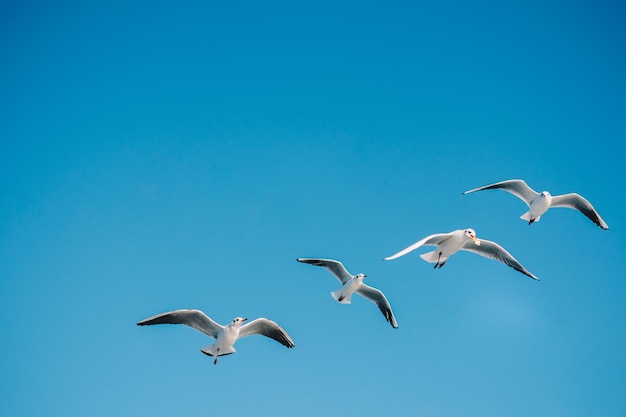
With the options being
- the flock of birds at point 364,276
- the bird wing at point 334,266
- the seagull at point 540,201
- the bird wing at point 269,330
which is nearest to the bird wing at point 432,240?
the flock of birds at point 364,276

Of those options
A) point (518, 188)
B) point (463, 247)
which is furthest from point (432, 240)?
point (518, 188)

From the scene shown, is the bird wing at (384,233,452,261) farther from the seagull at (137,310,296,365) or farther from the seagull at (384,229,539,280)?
the seagull at (137,310,296,365)

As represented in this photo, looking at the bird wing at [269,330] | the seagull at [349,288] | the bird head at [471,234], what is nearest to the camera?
the bird head at [471,234]

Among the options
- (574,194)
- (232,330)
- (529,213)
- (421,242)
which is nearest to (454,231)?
(421,242)

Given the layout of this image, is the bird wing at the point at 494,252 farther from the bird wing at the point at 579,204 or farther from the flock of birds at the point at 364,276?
the bird wing at the point at 579,204

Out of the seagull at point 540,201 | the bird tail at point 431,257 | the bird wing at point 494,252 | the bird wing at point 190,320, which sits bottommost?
the bird wing at point 190,320

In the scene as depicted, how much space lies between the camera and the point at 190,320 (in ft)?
47.6

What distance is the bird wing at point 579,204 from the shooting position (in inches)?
658

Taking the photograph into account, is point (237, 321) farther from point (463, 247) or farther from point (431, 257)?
point (463, 247)

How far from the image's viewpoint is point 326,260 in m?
16.0

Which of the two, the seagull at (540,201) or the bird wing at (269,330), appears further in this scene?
the seagull at (540,201)

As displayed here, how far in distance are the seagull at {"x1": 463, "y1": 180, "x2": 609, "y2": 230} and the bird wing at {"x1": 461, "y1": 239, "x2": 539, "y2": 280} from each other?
5.05 feet

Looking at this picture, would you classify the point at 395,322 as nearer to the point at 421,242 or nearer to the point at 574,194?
the point at 421,242

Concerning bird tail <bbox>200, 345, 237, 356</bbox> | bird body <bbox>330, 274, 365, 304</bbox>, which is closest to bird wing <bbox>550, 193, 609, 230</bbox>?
bird body <bbox>330, 274, 365, 304</bbox>
